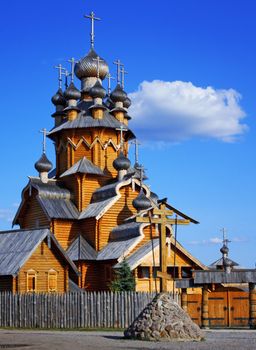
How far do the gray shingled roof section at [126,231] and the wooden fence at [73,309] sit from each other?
9.72 metres

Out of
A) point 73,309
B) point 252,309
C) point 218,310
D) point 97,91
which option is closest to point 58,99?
point 97,91

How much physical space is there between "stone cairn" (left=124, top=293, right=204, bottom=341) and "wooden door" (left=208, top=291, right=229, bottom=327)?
8264mm

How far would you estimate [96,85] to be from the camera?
45.5 meters

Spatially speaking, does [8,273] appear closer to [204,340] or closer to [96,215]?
[96,215]

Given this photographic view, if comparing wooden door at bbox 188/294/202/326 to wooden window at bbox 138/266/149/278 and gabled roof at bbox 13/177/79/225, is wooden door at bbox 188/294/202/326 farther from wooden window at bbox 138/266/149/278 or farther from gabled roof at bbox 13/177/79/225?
gabled roof at bbox 13/177/79/225

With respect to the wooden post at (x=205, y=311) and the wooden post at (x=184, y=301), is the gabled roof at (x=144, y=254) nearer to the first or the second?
the wooden post at (x=184, y=301)

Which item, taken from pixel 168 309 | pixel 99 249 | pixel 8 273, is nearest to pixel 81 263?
pixel 99 249

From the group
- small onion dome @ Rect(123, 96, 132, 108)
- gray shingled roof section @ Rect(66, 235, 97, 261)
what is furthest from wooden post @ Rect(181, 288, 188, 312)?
small onion dome @ Rect(123, 96, 132, 108)

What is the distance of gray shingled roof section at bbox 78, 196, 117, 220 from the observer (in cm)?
4109

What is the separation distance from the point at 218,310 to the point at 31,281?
9.70 m

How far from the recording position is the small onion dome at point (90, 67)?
48.1 m

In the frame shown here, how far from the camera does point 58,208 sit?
42375mm

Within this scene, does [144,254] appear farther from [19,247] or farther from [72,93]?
[72,93]

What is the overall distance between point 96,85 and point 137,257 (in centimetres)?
1336
